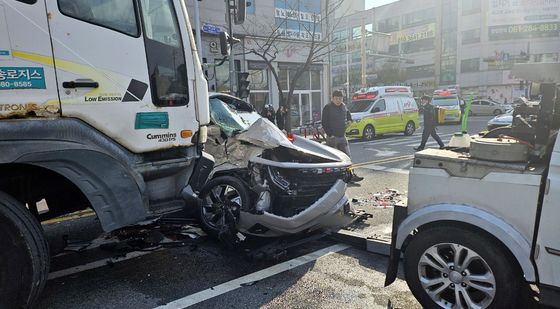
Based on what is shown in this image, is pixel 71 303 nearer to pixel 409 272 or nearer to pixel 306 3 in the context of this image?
pixel 409 272

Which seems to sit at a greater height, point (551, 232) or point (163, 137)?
point (163, 137)

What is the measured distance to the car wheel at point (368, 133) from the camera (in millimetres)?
Result: 17609

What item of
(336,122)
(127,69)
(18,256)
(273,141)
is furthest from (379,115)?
(18,256)

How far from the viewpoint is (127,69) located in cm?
335

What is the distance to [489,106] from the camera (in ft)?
119

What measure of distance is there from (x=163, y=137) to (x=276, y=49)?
17397 mm

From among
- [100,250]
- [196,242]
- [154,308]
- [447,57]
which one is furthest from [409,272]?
[447,57]

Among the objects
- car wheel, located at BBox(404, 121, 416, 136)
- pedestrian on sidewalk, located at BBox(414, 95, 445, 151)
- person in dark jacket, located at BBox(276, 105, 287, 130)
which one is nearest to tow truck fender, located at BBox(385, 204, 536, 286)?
pedestrian on sidewalk, located at BBox(414, 95, 445, 151)

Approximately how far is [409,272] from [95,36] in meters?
3.06

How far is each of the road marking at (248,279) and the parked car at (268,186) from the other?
1.04 feet

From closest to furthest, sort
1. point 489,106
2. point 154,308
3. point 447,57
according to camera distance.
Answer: point 154,308
point 489,106
point 447,57

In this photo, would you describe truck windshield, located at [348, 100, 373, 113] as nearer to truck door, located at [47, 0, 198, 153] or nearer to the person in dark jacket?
the person in dark jacket

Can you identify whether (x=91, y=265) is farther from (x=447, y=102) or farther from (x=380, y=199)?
(x=447, y=102)

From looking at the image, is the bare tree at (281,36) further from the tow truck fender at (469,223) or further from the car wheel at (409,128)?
the tow truck fender at (469,223)
